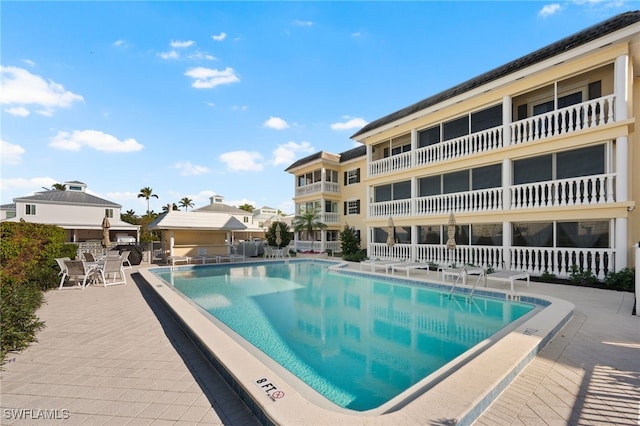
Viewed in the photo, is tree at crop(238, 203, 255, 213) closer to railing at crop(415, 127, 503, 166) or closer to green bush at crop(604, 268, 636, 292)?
railing at crop(415, 127, 503, 166)

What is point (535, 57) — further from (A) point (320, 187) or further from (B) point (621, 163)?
(A) point (320, 187)

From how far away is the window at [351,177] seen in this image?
22812 mm

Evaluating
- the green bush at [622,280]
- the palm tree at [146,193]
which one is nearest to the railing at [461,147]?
the green bush at [622,280]

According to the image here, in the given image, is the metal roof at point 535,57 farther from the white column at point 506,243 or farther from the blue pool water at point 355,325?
the blue pool water at point 355,325

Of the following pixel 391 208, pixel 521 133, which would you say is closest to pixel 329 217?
pixel 391 208

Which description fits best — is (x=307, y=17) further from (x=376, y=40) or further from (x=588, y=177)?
(x=588, y=177)

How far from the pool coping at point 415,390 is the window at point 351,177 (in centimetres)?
1820

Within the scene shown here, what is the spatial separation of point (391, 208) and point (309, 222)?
7.49m

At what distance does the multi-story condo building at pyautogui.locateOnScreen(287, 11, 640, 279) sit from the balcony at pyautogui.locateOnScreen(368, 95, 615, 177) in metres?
0.05

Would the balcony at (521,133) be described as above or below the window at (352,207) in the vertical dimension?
above

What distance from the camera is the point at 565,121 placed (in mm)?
10805

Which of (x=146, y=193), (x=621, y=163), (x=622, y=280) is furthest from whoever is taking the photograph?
(x=146, y=193)

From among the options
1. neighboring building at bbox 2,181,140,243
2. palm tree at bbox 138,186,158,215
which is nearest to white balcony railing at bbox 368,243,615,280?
neighboring building at bbox 2,181,140,243

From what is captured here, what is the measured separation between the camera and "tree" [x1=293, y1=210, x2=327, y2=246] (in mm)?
21938
